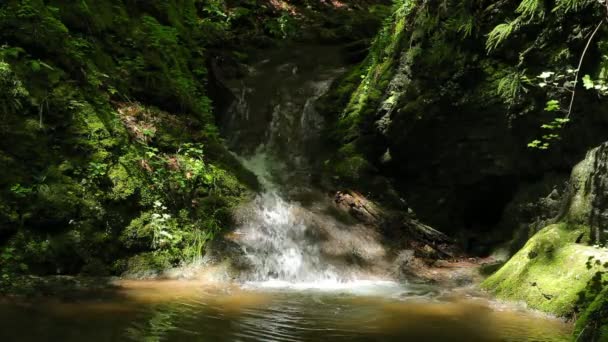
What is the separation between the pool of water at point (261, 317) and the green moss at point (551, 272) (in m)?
0.26

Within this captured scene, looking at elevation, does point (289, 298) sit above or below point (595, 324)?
below

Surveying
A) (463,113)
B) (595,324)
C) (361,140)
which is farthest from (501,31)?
(361,140)

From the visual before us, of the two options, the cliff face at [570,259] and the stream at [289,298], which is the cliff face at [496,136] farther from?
the stream at [289,298]

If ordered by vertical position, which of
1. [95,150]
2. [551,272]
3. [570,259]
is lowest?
[551,272]

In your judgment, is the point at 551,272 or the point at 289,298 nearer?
the point at 551,272

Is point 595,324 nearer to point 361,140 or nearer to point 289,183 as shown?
point 289,183

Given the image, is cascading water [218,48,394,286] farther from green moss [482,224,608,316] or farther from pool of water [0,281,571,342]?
green moss [482,224,608,316]

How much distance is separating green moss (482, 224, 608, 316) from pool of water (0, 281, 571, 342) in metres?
0.26

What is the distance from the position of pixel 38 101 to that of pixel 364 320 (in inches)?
225

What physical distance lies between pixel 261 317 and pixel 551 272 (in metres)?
3.65

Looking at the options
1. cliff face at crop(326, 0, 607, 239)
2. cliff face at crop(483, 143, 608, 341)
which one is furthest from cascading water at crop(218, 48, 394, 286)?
cliff face at crop(483, 143, 608, 341)

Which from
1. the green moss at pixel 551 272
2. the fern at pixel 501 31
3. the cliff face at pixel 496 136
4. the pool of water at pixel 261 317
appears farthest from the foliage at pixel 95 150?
the fern at pixel 501 31

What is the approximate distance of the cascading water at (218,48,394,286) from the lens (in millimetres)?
7934

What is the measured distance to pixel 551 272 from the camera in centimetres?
604
